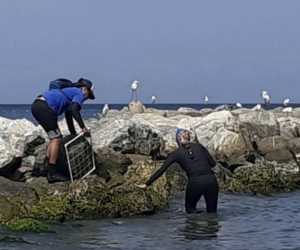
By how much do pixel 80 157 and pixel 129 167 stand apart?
1426 millimetres

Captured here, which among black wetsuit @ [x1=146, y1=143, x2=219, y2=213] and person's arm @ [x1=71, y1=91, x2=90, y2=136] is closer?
black wetsuit @ [x1=146, y1=143, x2=219, y2=213]

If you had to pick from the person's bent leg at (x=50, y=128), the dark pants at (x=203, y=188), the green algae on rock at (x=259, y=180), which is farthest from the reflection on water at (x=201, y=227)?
the green algae on rock at (x=259, y=180)

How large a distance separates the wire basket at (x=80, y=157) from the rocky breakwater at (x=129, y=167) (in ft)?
0.65

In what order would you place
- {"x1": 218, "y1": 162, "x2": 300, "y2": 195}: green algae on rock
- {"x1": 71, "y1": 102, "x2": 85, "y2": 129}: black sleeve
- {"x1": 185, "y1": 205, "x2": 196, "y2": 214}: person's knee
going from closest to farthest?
{"x1": 185, "y1": 205, "x2": 196, "y2": 214}: person's knee < {"x1": 71, "y1": 102, "x2": 85, "y2": 129}: black sleeve < {"x1": 218, "y1": 162, "x2": 300, "y2": 195}: green algae on rock

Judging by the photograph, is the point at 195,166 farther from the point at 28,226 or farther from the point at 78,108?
the point at 28,226

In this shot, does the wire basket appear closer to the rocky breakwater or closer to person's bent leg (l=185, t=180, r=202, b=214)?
the rocky breakwater

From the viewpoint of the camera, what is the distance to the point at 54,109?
13539 mm

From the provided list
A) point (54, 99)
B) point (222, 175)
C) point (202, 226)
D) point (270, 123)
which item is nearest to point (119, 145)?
point (222, 175)

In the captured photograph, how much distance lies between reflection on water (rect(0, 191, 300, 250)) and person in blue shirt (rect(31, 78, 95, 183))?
64.9 inches

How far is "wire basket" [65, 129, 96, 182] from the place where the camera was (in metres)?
13.9

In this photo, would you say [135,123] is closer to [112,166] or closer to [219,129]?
[112,166]

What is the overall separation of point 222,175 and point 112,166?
274cm

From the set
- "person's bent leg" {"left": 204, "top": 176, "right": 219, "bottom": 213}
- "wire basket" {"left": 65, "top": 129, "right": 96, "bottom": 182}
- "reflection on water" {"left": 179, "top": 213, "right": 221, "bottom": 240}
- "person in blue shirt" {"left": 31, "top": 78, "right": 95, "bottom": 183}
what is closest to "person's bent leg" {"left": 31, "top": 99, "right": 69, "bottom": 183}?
"person in blue shirt" {"left": 31, "top": 78, "right": 95, "bottom": 183}

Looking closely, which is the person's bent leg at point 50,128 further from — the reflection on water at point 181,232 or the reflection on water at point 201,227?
the reflection on water at point 201,227
